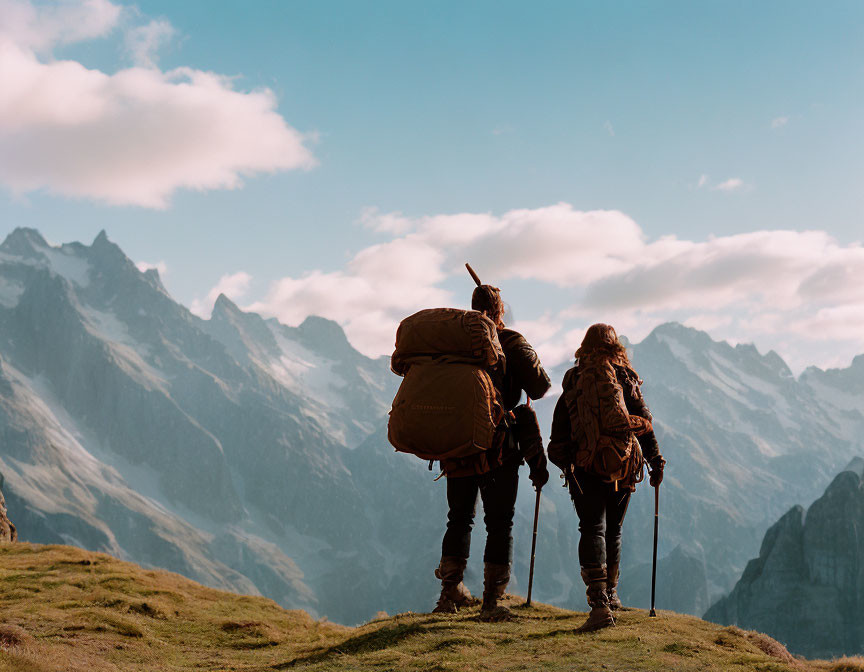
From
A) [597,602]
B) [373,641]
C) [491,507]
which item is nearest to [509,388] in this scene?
[491,507]

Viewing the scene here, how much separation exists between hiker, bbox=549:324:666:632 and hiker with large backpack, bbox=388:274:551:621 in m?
0.51

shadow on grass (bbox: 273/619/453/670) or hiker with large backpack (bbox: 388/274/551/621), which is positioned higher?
hiker with large backpack (bbox: 388/274/551/621)

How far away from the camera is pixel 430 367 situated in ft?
36.4

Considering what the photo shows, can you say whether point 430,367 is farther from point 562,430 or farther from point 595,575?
point 595,575

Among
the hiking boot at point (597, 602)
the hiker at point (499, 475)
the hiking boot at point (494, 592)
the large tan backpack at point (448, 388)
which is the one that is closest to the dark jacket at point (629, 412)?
the hiker at point (499, 475)

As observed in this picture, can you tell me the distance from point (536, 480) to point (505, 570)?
4.67 ft

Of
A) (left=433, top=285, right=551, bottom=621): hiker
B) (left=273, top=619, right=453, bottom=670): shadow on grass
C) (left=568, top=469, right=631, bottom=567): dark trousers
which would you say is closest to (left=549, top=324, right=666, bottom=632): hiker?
(left=568, top=469, right=631, bottom=567): dark trousers

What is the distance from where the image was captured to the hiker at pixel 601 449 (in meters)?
10.8

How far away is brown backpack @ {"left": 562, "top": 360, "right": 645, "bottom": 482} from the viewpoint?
425 inches

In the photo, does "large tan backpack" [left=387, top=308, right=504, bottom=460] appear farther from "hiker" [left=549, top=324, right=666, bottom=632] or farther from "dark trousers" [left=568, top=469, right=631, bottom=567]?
"dark trousers" [left=568, top=469, right=631, bottom=567]

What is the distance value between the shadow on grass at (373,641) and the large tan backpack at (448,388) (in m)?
2.38

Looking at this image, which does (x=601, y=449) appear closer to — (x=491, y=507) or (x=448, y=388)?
(x=491, y=507)

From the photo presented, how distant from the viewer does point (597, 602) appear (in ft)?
34.8

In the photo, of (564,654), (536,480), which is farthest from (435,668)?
(536,480)
